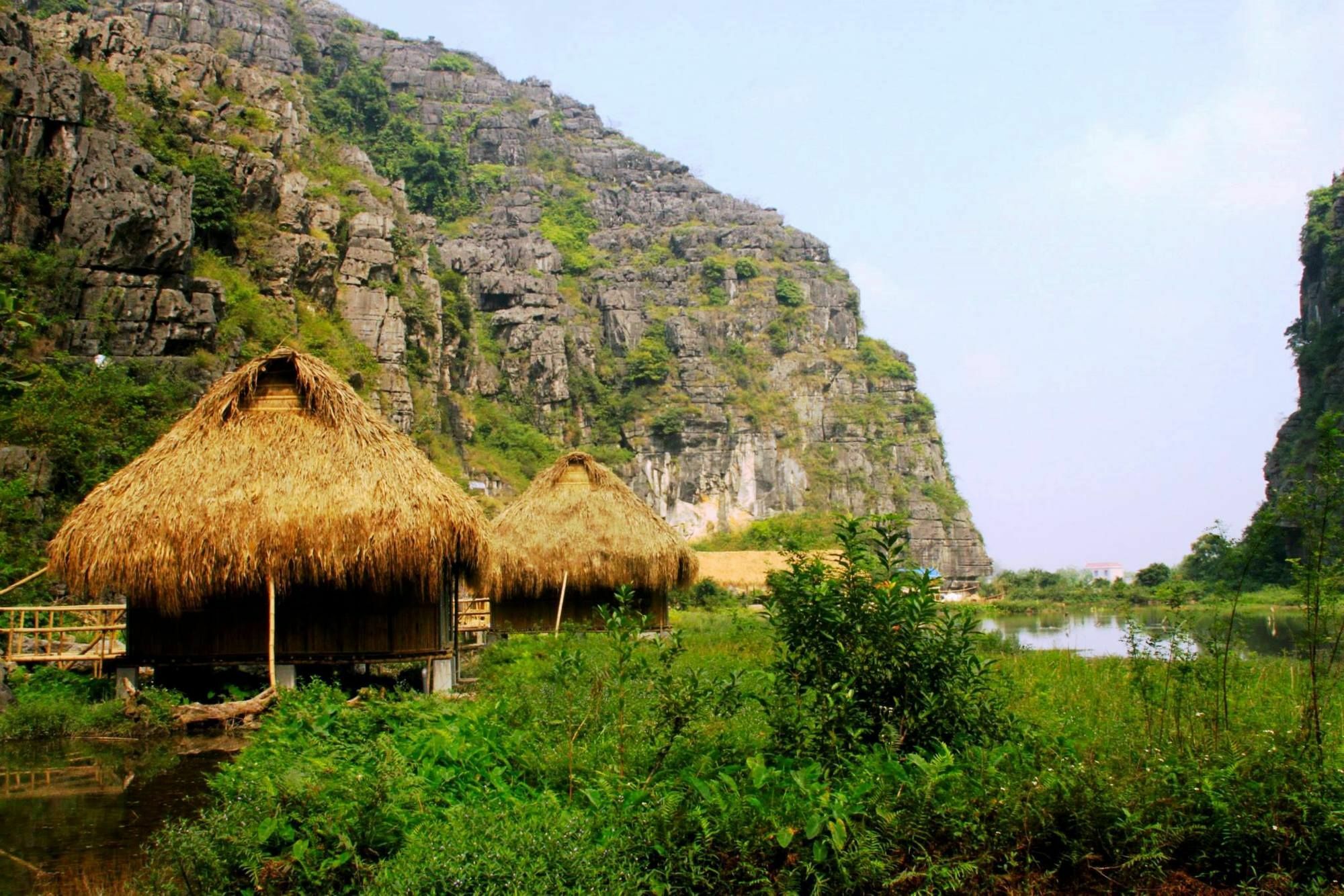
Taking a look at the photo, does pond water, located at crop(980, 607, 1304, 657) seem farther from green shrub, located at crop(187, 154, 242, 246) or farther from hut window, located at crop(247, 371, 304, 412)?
green shrub, located at crop(187, 154, 242, 246)

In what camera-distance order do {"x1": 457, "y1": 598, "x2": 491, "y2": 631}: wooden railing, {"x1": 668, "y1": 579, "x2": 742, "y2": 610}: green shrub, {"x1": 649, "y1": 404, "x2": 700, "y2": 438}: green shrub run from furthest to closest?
{"x1": 649, "y1": 404, "x2": 700, "y2": 438}: green shrub
{"x1": 668, "y1": 579, "x2": 742, "y2": 610}: green shrub
{"x1": 457, "y1": 598, "x2": 491, "y2": 631}: wooden railing

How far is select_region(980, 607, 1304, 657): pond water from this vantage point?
25.8 ft

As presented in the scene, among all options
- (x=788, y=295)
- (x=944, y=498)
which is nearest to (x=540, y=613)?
(x=944, y=498)

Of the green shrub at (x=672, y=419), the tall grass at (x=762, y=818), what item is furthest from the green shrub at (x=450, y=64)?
the tall grass at (x=762, y=818)

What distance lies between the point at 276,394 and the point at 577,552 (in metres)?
8.18

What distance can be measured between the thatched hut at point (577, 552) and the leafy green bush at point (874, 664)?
43.4 ft

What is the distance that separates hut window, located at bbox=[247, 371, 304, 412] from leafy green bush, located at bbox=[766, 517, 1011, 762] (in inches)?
304

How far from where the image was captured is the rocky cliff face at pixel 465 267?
23125 millimetres

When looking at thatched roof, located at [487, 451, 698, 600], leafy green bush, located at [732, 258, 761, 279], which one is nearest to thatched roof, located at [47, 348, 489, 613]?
thatched roof, located at [487, 451, 698, 600]

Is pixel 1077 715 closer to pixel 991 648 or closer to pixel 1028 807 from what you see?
pixel 1028 807

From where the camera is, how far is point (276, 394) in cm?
1214

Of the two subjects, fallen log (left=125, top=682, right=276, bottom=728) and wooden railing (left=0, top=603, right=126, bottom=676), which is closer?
fallen log (left=125, top=682, right=276, bottom=728)

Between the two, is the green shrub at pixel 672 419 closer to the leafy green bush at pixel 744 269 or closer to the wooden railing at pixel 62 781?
the leafy green bush at pixel 744 269

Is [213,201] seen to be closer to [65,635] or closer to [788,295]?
[65,635]
